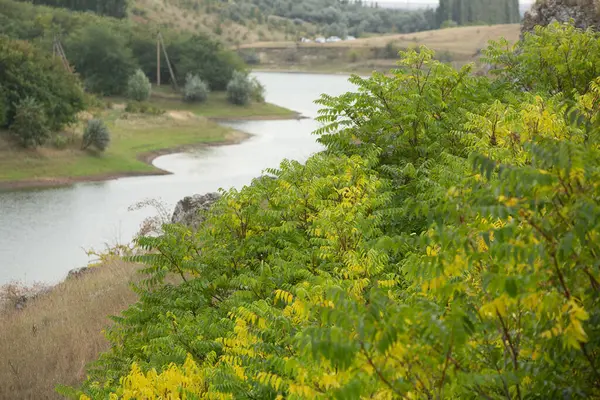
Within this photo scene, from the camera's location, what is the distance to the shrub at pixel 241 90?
79125 mm

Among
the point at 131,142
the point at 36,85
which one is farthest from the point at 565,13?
the point at 131,142

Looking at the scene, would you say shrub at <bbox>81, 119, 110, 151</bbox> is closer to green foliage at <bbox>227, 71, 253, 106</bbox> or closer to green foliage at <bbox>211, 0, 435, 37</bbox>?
green foliage at <bbox>227, 71, 253, 106</bbox>

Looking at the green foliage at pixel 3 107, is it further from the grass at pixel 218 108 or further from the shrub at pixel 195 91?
the shrub at pixel 195 91

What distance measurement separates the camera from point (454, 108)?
17156 millimetres

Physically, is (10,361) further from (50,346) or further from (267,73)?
(267,73)

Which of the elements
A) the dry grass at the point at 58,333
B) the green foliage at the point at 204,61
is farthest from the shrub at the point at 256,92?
the dry grass at the point at 58,333

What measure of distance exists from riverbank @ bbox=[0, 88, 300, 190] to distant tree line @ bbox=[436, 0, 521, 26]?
205ft

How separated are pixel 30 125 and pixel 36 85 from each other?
4778mm

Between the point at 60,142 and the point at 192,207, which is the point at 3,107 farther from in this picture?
the point at 192,207

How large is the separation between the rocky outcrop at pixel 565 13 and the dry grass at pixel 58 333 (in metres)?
16.0

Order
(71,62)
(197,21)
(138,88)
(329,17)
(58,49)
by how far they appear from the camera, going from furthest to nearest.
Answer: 1. (329,17)
2. (197,21)
3. (71,62)
4. (58,49)
5. (138,88)

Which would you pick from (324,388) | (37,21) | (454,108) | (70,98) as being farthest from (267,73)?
(324,388)

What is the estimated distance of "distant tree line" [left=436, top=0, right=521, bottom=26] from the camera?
124 m

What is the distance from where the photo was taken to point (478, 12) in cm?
13950
